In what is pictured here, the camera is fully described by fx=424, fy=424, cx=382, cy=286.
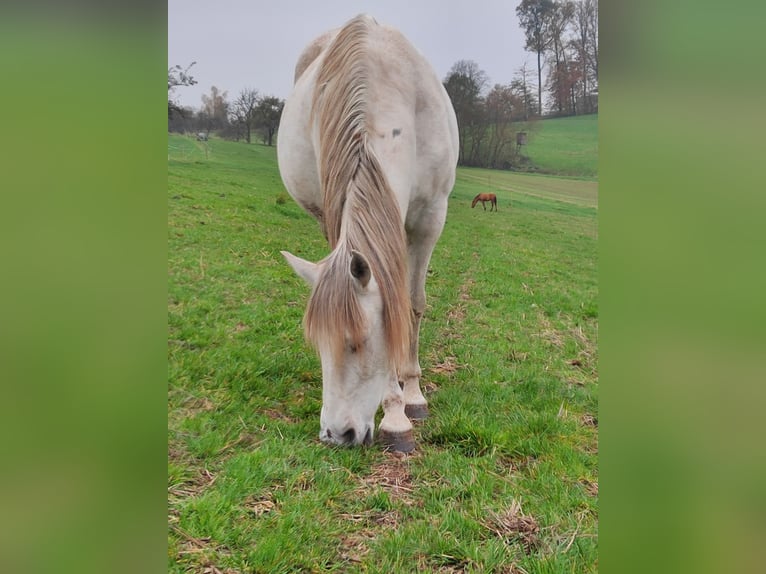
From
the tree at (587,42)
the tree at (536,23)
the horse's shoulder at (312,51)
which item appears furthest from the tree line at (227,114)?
the tree at (536,23)

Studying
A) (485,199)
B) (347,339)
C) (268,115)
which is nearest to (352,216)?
(347,339)

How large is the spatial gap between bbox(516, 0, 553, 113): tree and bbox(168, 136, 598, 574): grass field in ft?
2.12

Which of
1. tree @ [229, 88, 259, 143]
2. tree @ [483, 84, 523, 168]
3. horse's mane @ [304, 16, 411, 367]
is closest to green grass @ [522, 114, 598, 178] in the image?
tree @ [483, 84, 523, 168]

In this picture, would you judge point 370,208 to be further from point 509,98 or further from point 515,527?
point 509,98

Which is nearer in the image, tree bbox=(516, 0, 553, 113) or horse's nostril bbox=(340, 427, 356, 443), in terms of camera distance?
tree bbox=(516, 0, 553, 113)

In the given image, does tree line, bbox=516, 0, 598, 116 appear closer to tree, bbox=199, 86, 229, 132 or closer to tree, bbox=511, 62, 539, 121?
tree, bbox=511, 62, 539, 121

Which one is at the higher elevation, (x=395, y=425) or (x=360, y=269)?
(x=360, y=269)

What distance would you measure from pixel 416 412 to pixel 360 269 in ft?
4.28

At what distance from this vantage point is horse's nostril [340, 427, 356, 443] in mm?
1957

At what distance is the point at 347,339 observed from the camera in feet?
6.18
